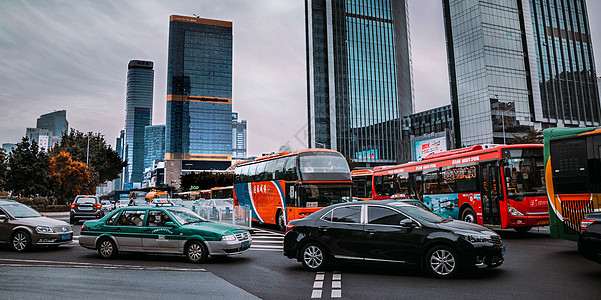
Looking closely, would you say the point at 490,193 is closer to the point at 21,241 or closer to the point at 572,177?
the point at 572,177

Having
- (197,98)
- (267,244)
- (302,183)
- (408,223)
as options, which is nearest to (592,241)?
(408,223)

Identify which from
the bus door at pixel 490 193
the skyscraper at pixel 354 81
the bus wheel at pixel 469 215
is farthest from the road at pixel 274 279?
the skyscraper at pixel 354 81

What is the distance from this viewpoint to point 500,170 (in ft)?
48.0

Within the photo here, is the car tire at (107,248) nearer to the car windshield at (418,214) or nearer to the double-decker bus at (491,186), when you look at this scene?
the car windshield at (418,214)

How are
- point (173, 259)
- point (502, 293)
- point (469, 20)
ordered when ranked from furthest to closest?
1. point (469, 20)
2. point (173, 259)
3. point (502, 293)

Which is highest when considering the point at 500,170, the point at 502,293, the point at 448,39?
the point at 448,39

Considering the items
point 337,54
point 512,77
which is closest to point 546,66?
point 512,77

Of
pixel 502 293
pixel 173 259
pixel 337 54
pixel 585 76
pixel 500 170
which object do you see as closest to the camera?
pixel 502 293

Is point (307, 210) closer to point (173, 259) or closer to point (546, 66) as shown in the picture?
point (173, 259)

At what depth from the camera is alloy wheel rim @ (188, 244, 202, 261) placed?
1029cm

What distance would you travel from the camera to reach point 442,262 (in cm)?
785

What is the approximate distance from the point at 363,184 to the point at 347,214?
1779 centimetres

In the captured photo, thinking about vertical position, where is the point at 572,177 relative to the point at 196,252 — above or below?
above

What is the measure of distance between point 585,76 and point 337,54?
183 feet
